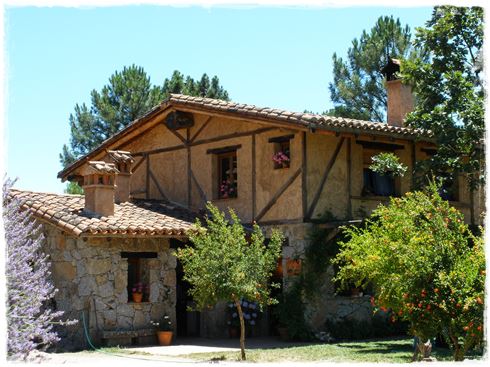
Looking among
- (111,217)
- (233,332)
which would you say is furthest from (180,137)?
(233,332)

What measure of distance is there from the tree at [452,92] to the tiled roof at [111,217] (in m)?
5.69

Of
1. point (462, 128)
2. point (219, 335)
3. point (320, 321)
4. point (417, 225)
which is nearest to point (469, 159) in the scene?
point (462, 128)

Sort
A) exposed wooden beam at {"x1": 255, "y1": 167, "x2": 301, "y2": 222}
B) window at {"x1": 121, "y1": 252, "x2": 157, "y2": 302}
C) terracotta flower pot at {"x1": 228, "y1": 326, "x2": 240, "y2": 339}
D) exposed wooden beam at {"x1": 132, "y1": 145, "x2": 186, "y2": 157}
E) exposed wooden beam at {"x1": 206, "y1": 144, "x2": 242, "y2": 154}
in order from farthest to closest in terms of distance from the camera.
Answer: exposed wooden beam at {"x1": 132, "y1": 145, "x2": 186, "y2": 157} → exposed wooden beam at {"x1": 206, "y1": 144, "x2": 242, "y2": 154} → terracotta flower pot at {"x1": 228, "y1": 326, "x2": 240, "y2": 339} → exposed wooden beam at {"x1": 255, "y1": 167, "x2": 301, "y2": 222} → window at {"x1": 121, "y1": 252, "x2": 157, "y2": 302}

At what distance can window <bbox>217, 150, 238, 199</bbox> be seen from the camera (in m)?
19.2

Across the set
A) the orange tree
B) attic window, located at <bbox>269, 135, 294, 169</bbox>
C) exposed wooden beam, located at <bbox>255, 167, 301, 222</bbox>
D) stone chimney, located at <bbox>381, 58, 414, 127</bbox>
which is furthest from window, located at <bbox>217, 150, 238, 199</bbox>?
the orange tree

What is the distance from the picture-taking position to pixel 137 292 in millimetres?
16703

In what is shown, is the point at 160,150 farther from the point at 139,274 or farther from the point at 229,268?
the point at 229,268

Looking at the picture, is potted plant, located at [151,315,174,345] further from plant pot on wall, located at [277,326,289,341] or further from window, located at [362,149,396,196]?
window, located at [362,149,396,196]

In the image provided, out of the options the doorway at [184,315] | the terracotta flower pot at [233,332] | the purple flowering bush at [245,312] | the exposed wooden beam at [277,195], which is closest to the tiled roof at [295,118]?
the exposed wooden beam at [277,195]

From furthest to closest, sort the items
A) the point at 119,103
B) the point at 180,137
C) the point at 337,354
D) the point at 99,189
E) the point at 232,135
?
the point at 119,103 < the point at 180,137 < the point at 232,135 < the point at 99,189 < the point at 337,354

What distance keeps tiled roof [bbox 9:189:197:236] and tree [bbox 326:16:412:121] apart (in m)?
15.4

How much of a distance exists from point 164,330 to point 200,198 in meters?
4.08

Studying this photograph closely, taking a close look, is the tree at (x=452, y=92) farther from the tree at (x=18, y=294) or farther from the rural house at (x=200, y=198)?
the tree at (x=18, y=294)

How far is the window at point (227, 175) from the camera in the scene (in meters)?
19.2
